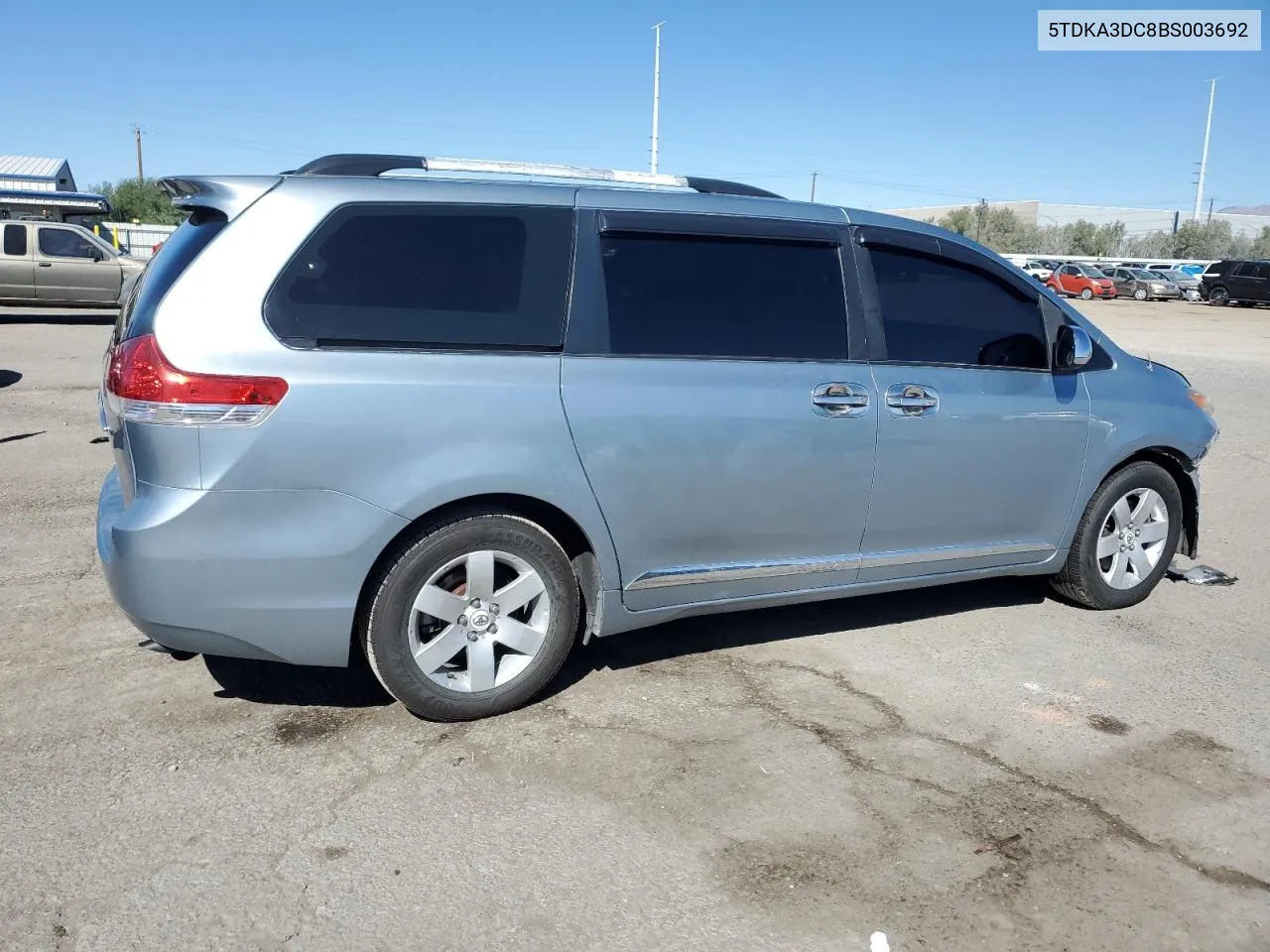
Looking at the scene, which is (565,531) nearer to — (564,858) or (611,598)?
(611,598)

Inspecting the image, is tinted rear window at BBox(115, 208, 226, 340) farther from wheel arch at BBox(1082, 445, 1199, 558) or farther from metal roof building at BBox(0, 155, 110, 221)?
metal roof building at BBox(0, 155, 110, 221)

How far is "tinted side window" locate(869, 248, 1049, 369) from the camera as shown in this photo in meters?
4.41

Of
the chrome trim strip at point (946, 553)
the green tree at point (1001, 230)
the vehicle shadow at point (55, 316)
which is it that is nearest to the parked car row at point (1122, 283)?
the vehicle shadow at point (55, 316)

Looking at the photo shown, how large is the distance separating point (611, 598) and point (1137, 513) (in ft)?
9.44

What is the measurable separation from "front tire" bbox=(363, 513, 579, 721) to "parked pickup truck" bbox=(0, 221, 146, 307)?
1790 centimetres

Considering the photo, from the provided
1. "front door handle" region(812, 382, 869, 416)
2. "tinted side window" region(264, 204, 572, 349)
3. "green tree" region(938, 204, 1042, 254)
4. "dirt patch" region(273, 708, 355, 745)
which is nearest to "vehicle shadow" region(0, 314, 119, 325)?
"dirt patch" region(273, 708, 355, 745)

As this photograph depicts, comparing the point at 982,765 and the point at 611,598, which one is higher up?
the point at 611,598

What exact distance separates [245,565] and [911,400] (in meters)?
2.63

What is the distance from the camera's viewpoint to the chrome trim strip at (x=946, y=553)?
14.5 feet

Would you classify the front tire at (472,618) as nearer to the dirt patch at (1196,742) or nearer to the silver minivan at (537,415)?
the silver minivan at (537,415)

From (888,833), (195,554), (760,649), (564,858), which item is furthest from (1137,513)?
(195,554)

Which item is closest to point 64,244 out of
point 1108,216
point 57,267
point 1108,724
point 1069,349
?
point 57,267

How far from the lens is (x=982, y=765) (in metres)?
3.59

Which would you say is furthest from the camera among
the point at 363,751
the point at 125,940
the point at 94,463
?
the point at 94,463
